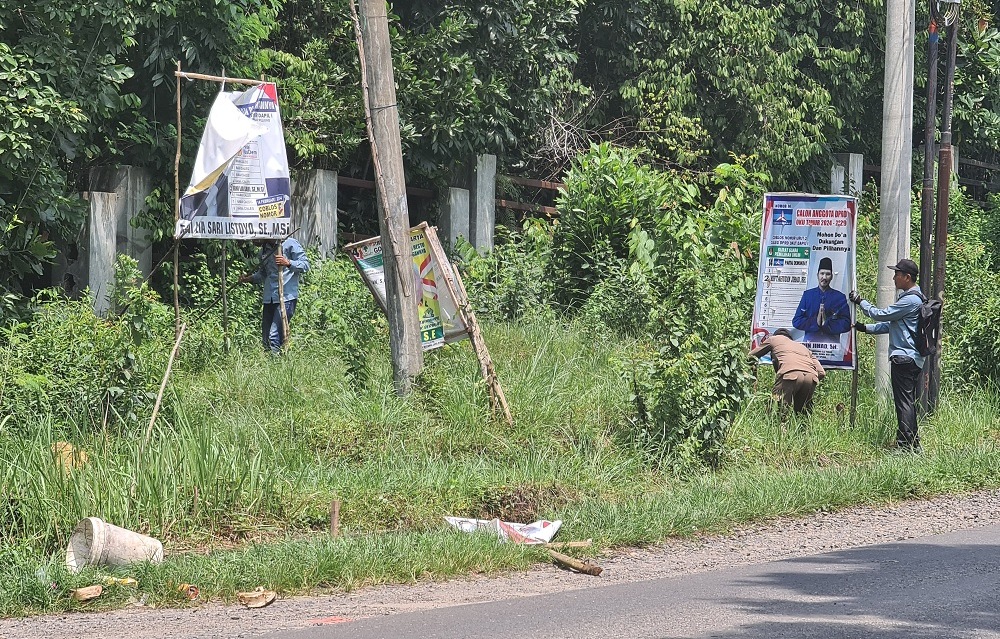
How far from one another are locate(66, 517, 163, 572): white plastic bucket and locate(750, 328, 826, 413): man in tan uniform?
6.14 m

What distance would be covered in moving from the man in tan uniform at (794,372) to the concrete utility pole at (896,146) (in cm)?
116

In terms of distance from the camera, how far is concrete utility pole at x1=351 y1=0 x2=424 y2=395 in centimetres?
946

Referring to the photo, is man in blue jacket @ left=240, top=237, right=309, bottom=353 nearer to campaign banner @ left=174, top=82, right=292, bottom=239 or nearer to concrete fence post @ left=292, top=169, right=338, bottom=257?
campaign banner @ left=174, top=82, right=292, bottom=239

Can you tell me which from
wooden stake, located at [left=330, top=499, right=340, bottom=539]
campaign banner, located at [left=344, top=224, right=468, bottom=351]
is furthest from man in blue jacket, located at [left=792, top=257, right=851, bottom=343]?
wooden stake, located at [left=330, top=499, right=340, bottom=539]

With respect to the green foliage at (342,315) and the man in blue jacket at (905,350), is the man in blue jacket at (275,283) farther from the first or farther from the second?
the man in blue jacket at (905,350)

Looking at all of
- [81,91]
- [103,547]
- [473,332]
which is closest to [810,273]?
[473,332]

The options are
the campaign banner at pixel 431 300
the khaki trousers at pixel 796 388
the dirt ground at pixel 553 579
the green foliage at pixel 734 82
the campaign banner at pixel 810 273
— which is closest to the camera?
the dirt ground at pixel 553 579

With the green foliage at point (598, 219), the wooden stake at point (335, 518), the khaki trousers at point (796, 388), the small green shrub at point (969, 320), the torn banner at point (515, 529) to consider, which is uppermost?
the green foliage at point (598, 219)

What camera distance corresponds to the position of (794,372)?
1073 cm

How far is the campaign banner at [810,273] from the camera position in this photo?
1091 cm

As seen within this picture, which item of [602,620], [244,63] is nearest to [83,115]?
[244,63]

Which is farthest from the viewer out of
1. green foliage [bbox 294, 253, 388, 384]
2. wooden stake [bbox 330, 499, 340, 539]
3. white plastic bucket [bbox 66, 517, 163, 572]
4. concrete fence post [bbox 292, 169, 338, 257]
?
concrete fence post [bbox 292, 169, 338, 257]

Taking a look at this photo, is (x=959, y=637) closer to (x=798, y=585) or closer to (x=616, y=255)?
(x=798, y=585)

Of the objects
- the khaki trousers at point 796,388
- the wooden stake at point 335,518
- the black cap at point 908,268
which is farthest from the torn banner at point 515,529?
the black cap at point 908,268
